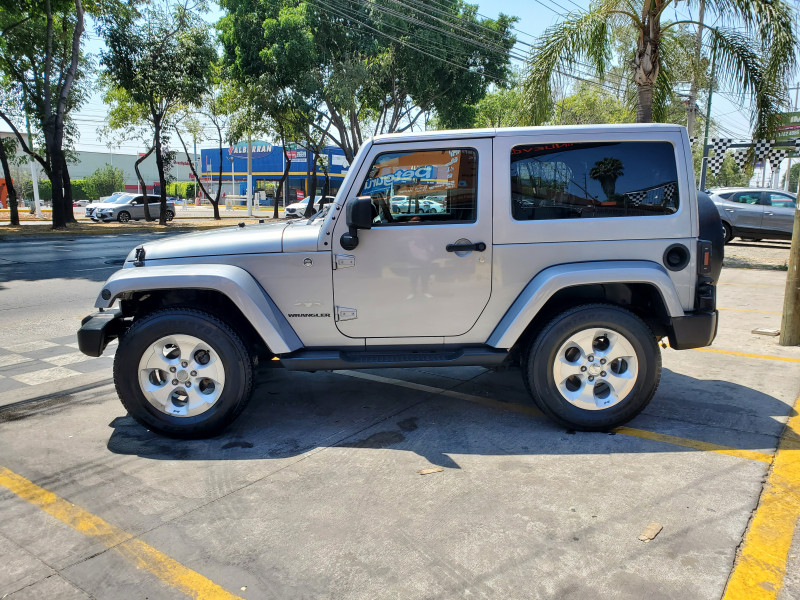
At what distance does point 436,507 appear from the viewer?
3.28m

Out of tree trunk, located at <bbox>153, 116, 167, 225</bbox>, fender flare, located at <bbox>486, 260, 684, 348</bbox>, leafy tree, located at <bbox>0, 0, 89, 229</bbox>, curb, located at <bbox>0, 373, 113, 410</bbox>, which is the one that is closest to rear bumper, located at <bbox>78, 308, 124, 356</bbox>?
curb, located at <bbox>0, 373, 113, 410</bbox>

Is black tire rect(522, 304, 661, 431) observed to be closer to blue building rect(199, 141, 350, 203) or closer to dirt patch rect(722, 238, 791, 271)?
dirt patch rect(722, 238, 791, 271)

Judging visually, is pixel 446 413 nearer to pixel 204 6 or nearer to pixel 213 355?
pixel 213 355

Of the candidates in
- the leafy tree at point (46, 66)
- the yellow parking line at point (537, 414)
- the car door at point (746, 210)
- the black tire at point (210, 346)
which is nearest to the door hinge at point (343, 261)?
the black tire at point (210, 346)

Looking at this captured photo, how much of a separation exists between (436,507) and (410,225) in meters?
1.81

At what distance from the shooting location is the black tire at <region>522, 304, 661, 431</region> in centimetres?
412

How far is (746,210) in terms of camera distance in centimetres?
1744

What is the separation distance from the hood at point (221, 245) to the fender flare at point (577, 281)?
163 centimetres

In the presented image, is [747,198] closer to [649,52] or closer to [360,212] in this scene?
[649,52]

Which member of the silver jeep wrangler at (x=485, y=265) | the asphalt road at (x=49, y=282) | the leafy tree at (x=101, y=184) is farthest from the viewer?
the leafy tree at (x=101, y=184)

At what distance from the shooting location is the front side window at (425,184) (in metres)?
4.21

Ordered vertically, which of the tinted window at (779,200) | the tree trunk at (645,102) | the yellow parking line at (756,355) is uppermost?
the tree trunk at (645,102)

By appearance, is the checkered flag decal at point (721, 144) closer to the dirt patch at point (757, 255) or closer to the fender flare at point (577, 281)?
the dirt patch at point (757, 255)

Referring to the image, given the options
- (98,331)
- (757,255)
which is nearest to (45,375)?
(98,331)
